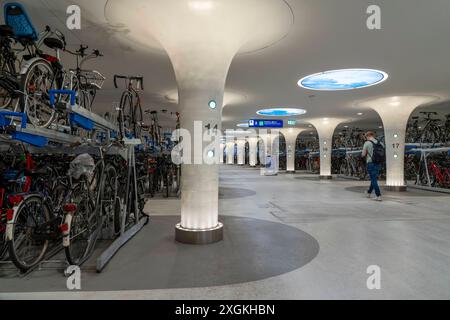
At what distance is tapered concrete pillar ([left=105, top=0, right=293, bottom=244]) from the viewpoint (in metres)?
3.89

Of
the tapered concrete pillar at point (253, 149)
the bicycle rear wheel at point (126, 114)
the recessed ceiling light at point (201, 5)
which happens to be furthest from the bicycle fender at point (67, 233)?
the tapered concrete pillar at point (253, 149)

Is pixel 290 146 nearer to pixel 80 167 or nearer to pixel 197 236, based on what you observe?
pixel 197 236

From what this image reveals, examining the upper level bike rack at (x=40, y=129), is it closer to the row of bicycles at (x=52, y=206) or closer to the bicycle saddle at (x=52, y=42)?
the row of bicycles at (x=52, y=206)

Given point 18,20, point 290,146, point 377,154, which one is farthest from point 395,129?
point 18,20

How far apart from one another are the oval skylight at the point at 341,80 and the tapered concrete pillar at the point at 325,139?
285 inches

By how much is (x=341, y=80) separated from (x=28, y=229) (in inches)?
344

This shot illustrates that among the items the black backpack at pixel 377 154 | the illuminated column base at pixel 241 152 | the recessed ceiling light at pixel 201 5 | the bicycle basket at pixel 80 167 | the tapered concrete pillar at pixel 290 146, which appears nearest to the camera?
the bicycle basket at pixel 80 167

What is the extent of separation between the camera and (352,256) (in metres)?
3.50

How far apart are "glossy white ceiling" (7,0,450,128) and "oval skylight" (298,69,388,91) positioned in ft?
1.01

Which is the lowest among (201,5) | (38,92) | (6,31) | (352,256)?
(352,256)

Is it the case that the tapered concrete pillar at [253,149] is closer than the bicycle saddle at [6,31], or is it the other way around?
the bicycle saddle at [6,31]

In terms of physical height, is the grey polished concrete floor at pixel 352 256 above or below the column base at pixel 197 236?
below

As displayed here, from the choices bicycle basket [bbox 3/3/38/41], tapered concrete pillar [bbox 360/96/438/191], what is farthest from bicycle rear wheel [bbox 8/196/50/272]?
tapered concrete pillar [bbox 360/96/438/191]

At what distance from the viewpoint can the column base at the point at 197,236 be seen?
4043mm
